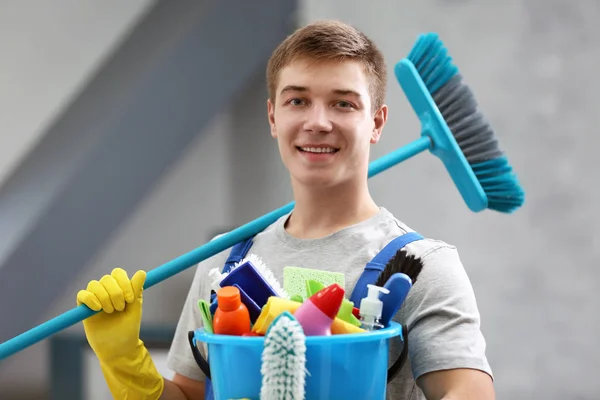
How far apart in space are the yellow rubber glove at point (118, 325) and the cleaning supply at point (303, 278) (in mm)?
202

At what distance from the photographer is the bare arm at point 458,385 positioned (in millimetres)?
962

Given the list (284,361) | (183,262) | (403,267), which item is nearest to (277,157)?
(183,262)

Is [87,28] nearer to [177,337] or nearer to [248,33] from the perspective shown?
[248,33]

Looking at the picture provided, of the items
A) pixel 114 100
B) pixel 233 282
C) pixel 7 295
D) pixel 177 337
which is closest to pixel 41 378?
pixel 7 295

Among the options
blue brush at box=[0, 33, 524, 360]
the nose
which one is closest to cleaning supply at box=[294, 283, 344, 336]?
the nose

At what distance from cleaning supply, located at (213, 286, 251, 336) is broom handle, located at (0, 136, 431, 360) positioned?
0.94 ft

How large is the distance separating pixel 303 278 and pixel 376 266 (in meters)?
0.10

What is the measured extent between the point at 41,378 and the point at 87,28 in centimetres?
131

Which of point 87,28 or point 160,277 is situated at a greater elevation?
point 87,28

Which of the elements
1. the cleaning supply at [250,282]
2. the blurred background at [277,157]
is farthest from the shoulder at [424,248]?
the blurred background at [277,157]

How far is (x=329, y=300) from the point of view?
2.75 feet

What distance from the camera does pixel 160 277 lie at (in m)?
1.21

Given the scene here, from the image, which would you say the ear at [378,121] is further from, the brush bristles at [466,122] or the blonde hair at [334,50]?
the brush bristles at [466,122]

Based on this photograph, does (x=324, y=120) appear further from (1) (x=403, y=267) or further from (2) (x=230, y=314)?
(2) (x=230, y=314)
